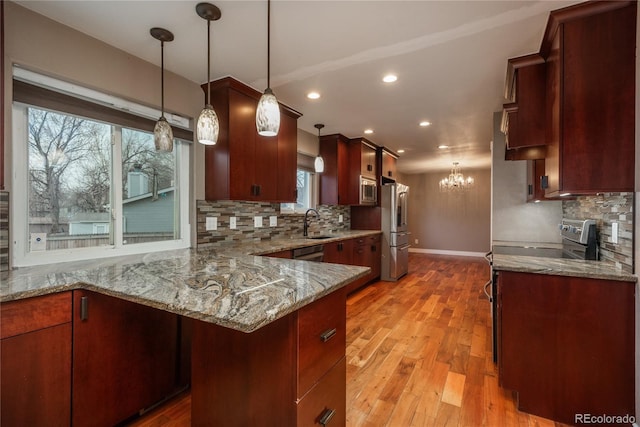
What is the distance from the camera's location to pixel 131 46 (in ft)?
6.59

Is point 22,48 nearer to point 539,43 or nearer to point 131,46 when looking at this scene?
point 131,46

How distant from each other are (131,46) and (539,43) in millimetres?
2728

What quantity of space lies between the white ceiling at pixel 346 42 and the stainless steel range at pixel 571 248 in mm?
1304

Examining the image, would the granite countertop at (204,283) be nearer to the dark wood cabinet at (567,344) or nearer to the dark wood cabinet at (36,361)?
the dark wood cabinet at (36,361)

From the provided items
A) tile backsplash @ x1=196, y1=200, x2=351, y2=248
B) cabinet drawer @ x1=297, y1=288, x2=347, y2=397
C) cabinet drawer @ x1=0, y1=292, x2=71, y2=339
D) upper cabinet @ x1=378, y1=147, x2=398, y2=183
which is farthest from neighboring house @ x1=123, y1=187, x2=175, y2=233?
upper cabinet @ x1=378, y1=147, x2=398, y2=183

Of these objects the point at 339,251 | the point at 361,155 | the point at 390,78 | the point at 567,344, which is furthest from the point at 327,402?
the point at 361,155

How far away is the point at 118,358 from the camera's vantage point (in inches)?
62.2

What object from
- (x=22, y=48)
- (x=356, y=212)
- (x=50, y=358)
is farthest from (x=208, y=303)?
(x=356, y=212)

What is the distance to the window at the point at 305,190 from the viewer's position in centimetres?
426

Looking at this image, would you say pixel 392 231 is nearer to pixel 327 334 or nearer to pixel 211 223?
pixel 211 223

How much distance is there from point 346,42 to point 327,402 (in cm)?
208

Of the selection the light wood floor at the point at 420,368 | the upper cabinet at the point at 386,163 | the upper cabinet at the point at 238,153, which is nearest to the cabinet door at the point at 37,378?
the light wood floor at the point at 420,368

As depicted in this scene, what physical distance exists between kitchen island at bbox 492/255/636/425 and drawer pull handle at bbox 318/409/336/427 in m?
1.22

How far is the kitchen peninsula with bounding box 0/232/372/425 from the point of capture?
3.51ft
